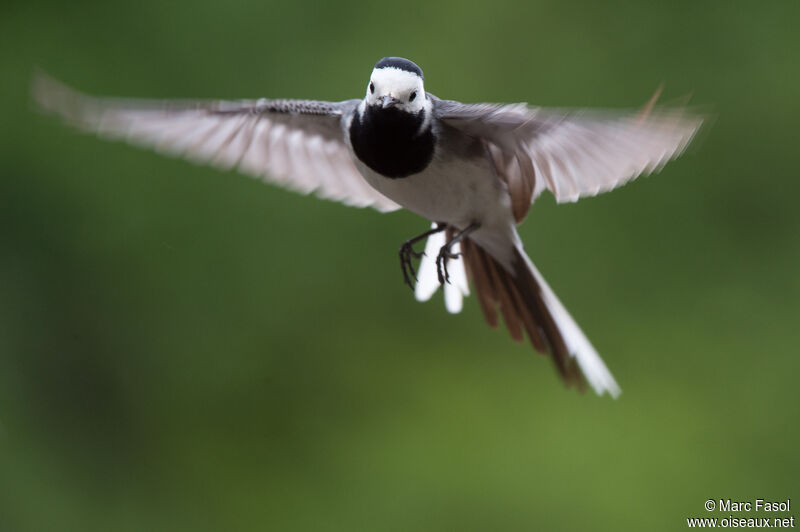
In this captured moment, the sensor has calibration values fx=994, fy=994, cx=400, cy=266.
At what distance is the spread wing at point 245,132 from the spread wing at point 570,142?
363 mm

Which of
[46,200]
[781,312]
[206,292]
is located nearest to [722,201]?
[781,312]

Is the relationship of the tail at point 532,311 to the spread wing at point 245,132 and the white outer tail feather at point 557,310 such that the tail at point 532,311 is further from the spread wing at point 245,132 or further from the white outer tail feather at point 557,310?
the spread wing at point 245,132

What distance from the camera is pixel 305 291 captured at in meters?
3.68

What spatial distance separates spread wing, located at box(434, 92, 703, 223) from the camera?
1.52 m

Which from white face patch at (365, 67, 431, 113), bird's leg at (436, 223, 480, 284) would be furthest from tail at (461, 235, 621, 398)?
white face patch at (365, 67, 431, 113)

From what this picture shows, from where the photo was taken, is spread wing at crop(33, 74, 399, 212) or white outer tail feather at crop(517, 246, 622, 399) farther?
white outer tail feather at crop(517, 246, 622, 399)

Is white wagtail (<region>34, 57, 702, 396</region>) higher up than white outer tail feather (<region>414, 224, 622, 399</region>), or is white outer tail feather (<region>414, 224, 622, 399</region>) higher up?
white wagtail (<region>34, 57, 702, 396</region>)

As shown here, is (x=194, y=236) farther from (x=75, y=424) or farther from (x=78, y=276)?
(x=75, y=424)

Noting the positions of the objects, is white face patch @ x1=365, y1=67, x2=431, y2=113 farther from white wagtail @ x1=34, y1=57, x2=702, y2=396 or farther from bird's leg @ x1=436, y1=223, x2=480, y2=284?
bird's leg @ x1=436, y1=223, x2=480, y2=284

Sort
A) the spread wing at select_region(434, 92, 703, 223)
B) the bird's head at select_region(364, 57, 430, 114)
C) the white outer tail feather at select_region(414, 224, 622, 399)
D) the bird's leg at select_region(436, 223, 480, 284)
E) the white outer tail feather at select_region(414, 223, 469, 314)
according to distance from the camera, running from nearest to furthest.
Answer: the spread wing at select_region(434, 92, 703, 223) → the bird's head at select_region(364, 57, 430, 114) → the bird's leg at select_region(436, 223, 480, 284) → the white outer tail feather at select_region(414, 224, 622, 399) → the white outer tail feather at select_region(414, 223, 469, 314)

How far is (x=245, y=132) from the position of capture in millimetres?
2334

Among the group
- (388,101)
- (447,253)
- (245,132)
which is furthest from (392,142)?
(245,132)

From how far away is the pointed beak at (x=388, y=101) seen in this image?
1654 mm

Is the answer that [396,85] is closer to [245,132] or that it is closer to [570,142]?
[570,142]
